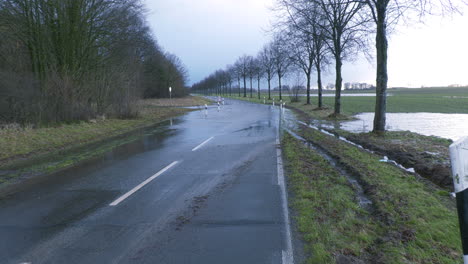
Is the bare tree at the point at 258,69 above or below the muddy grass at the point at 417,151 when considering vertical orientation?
above

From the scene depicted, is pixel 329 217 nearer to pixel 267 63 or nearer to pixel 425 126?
pixel 425 126

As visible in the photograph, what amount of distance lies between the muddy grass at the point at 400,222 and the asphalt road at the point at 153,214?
770mm

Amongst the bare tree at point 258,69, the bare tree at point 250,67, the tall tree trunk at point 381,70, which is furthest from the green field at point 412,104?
the bare tree at point 250,67

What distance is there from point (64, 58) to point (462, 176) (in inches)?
780

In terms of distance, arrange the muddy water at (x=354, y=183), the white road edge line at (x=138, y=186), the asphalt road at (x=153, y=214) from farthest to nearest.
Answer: the white road edge line at (x=138, y=186)
the muddy water at (x=354, y=183)
the asphalt road at (x=153, y=214)

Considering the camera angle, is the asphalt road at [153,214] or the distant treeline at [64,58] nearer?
the asphalt road at [153,214]

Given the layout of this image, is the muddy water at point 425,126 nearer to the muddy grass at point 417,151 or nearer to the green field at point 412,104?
the muddy grass at point 417,151

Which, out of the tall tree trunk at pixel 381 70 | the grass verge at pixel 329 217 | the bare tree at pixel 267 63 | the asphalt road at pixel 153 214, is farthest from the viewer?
the bare tree at pixel 267 63

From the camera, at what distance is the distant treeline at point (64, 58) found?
14.8 m

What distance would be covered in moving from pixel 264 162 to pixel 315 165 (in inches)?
53.3

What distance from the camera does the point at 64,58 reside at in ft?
58.7

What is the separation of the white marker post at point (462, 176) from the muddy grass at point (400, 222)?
1606 mm

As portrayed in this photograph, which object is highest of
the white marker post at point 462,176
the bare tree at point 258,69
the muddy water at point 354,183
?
the bare tree at point 258,69

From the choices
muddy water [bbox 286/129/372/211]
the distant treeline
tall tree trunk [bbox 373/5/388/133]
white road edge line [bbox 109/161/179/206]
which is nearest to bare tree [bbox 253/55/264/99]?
the distant treeline
